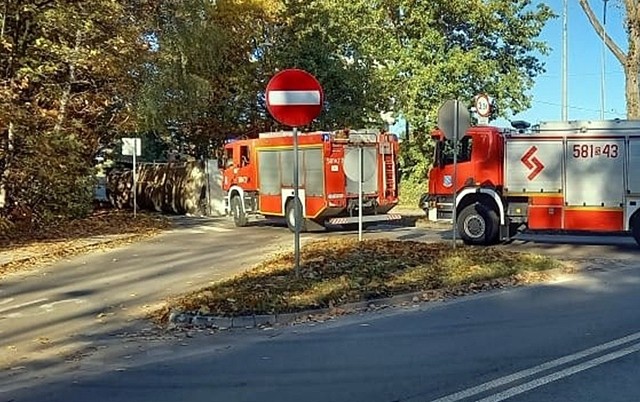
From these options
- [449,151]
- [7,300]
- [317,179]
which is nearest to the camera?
[7,300]

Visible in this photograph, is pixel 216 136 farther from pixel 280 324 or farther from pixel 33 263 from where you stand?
pixel 280 324

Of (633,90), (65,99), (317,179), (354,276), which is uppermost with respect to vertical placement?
(633,90)

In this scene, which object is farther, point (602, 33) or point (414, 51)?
point (414, 51)

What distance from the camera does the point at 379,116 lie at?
33.1 m

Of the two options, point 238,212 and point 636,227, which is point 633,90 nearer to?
point 636,227

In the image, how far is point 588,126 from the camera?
17766 millimetres

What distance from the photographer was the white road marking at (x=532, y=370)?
19.5ft

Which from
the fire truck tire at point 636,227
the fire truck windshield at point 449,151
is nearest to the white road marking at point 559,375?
the fire truck tire at point 636,227

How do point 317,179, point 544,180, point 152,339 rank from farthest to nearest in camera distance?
point 317,179 < point 544,180 < point 152,339

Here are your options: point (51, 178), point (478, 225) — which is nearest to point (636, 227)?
point (478, 225)

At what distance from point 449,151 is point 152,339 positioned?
40.3 ft

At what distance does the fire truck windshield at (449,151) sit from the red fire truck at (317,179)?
1.55 m

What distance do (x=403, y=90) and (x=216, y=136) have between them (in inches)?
336

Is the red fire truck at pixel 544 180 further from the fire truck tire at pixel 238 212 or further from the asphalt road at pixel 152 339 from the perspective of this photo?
the fire truck tire at pixel 238 212
